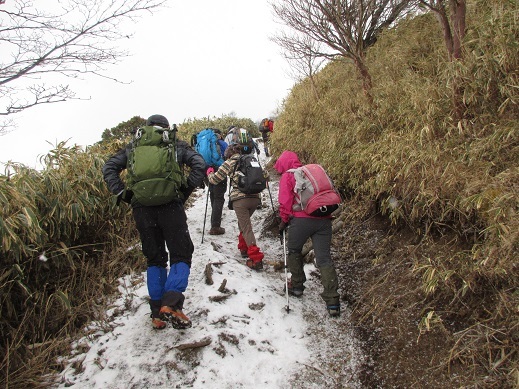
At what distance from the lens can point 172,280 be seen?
3279mm

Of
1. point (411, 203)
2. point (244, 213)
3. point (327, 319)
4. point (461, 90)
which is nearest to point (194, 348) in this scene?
point (327, 319)

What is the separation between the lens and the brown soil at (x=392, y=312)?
266cm

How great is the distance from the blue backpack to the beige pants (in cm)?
164

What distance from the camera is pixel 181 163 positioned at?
141 inches

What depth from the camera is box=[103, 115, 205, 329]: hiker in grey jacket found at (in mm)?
3291

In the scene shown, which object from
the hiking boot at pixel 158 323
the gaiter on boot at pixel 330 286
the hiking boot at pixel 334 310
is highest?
the hiking boot at pixel 158 323

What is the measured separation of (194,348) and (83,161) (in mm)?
3318

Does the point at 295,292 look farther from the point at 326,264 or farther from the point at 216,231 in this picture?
the point at 216,231

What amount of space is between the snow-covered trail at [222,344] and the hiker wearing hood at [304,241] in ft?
0.65

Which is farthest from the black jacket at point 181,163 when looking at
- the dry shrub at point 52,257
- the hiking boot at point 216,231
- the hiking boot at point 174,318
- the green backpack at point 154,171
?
the hiking boot at point 216,231

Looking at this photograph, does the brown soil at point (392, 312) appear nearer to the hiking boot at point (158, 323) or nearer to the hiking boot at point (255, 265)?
the hiking boot at point (255, 265)

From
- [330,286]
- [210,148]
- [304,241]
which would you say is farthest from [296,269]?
[210,148]

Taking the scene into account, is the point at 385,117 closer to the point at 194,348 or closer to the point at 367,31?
the point at 367,31

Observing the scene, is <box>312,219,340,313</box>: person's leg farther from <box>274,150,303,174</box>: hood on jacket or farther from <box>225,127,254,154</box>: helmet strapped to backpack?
<box>225,127,254,154</box>: helmet strapped to backpack
